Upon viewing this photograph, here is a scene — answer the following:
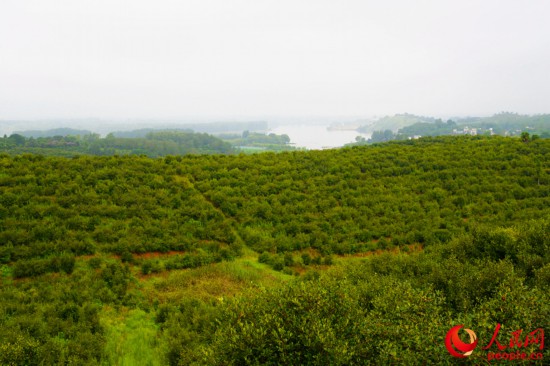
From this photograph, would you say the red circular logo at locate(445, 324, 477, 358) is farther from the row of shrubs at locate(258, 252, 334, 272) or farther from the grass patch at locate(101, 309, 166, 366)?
the row of shrubs at locate(258, 252, 334, 272)

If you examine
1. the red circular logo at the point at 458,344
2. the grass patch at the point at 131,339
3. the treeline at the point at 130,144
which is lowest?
the grass patch at the point at 131,339

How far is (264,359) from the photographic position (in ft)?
20.2

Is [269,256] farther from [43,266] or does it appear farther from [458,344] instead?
[458,344]

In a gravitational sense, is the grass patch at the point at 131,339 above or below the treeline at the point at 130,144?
below

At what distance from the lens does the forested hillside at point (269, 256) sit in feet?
21.6

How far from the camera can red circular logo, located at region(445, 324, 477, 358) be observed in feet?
18.3

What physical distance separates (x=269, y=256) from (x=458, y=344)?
32.2 ft

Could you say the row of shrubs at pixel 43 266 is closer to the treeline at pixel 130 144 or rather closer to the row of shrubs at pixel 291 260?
the row of shrubs at pixel 291 260

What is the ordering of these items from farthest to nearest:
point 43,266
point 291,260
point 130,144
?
1. point 130,144
2. point 291,260
3. point 43,266

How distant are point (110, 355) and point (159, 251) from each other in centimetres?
652

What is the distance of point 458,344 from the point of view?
5.70m

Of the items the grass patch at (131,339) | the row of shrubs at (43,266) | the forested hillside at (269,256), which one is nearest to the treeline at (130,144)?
the forested hillside at (269,256)

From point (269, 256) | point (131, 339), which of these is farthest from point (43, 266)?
point (269, 256)

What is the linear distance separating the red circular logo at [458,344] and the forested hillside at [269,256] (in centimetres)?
16
